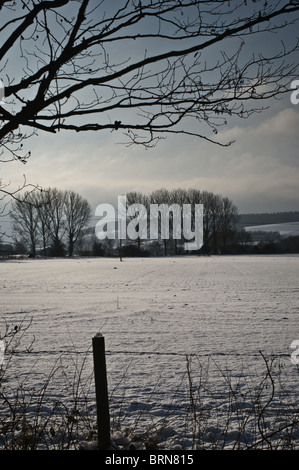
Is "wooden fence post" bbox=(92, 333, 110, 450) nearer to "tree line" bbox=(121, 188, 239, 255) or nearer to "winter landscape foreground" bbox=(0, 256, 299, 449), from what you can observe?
"winter landscape foreground" bbox=(0, 256, 299, 449)

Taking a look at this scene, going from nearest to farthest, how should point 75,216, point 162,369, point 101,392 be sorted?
point 101,392
point 162,369
point 75,216

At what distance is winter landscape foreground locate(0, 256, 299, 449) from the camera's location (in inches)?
144

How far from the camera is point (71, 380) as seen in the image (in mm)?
5473

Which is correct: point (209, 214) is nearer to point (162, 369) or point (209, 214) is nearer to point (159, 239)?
point (159, 239)

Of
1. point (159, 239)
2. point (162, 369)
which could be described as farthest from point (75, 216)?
point (162, 369)

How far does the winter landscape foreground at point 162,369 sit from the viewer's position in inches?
144

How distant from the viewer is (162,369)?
19.2ft

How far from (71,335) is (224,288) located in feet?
33.1

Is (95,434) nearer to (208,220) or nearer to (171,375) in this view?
(171,375)

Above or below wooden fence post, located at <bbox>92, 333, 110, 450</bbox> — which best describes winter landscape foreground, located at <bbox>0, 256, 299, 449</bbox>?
below

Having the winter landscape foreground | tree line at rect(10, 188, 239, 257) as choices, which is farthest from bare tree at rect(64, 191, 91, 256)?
the winter landscape foreground

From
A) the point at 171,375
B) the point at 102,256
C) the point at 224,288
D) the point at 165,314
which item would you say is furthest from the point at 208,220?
the point at 171,375

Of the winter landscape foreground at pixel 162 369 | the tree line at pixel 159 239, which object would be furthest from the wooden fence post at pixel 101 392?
the tree line at pixel 159 239

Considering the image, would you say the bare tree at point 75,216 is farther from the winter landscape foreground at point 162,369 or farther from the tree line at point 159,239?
the winter landscape foreground at point 162,369
